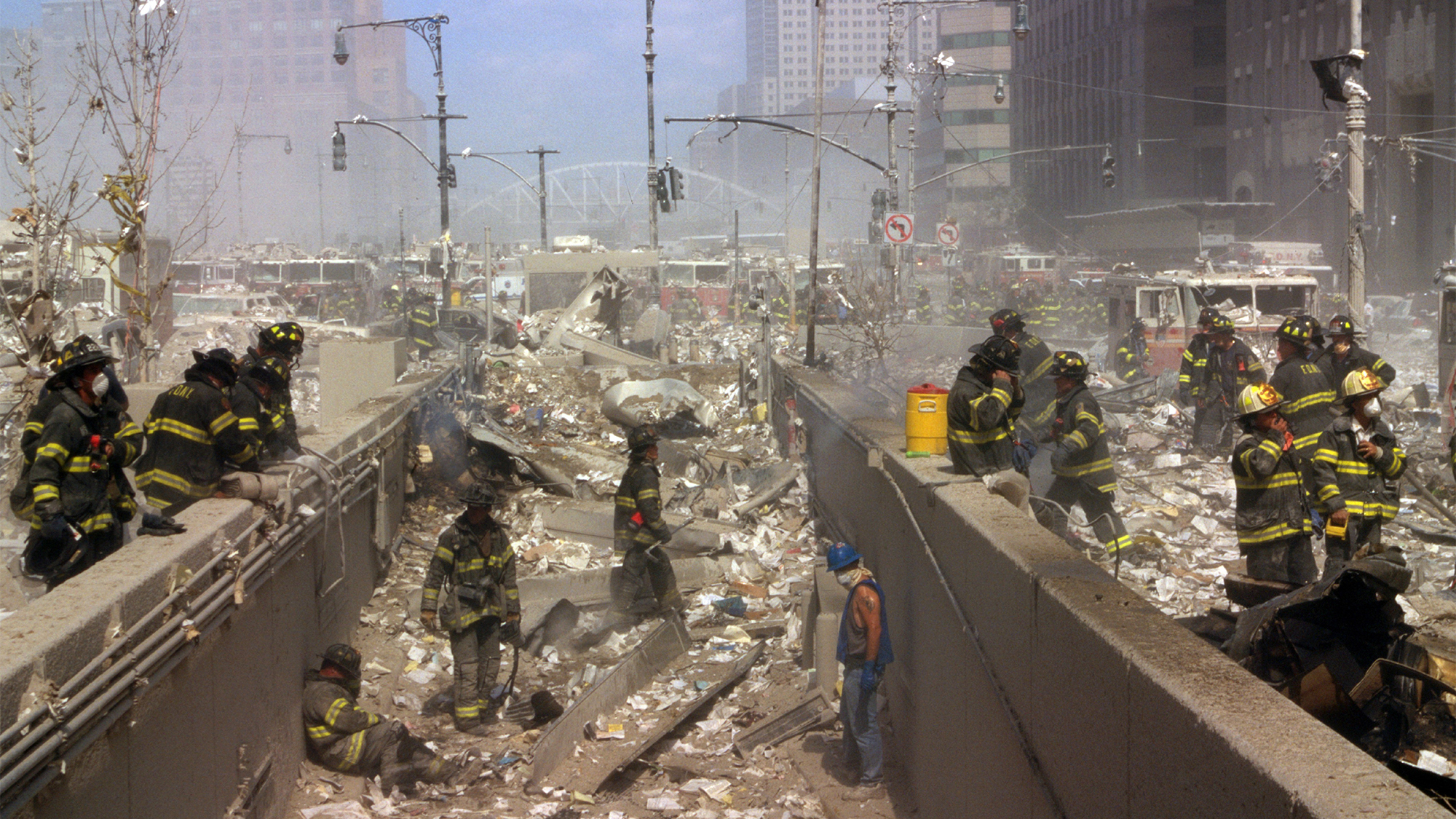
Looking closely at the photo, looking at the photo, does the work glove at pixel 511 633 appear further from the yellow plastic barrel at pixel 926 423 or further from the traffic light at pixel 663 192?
the traffic light at pixel 663 192

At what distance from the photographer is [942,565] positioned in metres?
5.82

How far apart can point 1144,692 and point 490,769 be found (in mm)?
4894

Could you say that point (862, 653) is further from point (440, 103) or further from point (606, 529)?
point (440, 103)

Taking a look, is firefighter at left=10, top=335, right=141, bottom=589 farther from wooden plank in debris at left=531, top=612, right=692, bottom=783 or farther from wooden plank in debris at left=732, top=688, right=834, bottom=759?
wooden plank in debris at left=732, top=688, right=834, bottom=759

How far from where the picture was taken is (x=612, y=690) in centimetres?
784

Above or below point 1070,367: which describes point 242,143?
above

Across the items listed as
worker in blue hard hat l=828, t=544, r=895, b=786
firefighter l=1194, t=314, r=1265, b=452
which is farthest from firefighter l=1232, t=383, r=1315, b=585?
firefighter l=1194, t=314, r=1265, b=452

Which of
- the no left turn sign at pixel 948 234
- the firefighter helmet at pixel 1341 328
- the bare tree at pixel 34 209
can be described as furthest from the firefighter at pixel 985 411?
the no left turn sign at pixel 948 234

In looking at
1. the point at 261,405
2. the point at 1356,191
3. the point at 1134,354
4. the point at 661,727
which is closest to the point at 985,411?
the point at 661,727

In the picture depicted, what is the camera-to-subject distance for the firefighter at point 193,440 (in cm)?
625

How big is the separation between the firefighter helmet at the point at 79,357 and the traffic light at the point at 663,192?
21.6 meters

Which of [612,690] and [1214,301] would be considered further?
[1214,301]

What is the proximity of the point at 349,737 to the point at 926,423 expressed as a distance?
12.9ft

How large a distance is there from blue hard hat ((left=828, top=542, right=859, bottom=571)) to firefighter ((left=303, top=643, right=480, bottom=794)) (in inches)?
98.4
